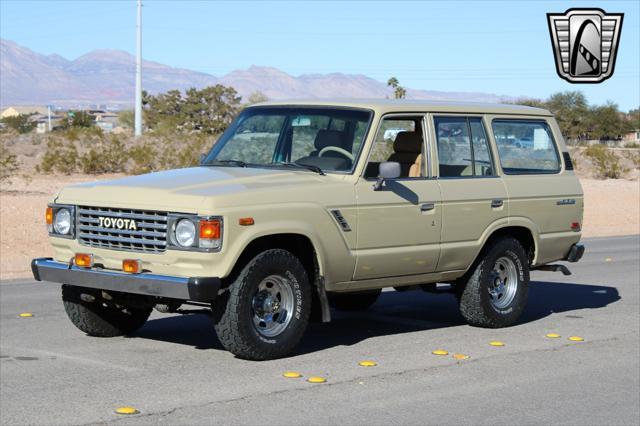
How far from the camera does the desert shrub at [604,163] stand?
48031mm

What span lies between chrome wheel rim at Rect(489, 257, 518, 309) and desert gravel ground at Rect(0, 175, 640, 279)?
7.00 meters

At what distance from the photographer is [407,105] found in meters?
9.80

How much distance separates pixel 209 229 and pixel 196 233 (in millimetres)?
113

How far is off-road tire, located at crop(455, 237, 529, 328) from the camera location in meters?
10.2

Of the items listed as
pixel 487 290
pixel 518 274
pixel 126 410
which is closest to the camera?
pixel 126 410

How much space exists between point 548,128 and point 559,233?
108 cm

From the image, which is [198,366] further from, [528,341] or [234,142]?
[528,341]

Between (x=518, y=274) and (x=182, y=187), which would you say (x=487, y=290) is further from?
(x=182, y=187)

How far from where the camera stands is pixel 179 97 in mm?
90375

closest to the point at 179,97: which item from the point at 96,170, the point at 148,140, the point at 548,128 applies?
the point at 148,140

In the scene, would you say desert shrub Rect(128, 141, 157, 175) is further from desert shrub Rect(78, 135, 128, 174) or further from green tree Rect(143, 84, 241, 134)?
green tree Rect(143, 84, 241, 134)

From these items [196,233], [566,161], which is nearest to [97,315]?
[196,233]

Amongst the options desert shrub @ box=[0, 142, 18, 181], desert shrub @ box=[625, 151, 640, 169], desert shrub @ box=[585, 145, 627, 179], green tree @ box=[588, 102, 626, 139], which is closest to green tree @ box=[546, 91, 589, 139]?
green tree @ box=[588, 102, 626, 139]

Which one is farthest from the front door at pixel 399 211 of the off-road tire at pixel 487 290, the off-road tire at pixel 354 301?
the off-road tire at pixel 354 301
